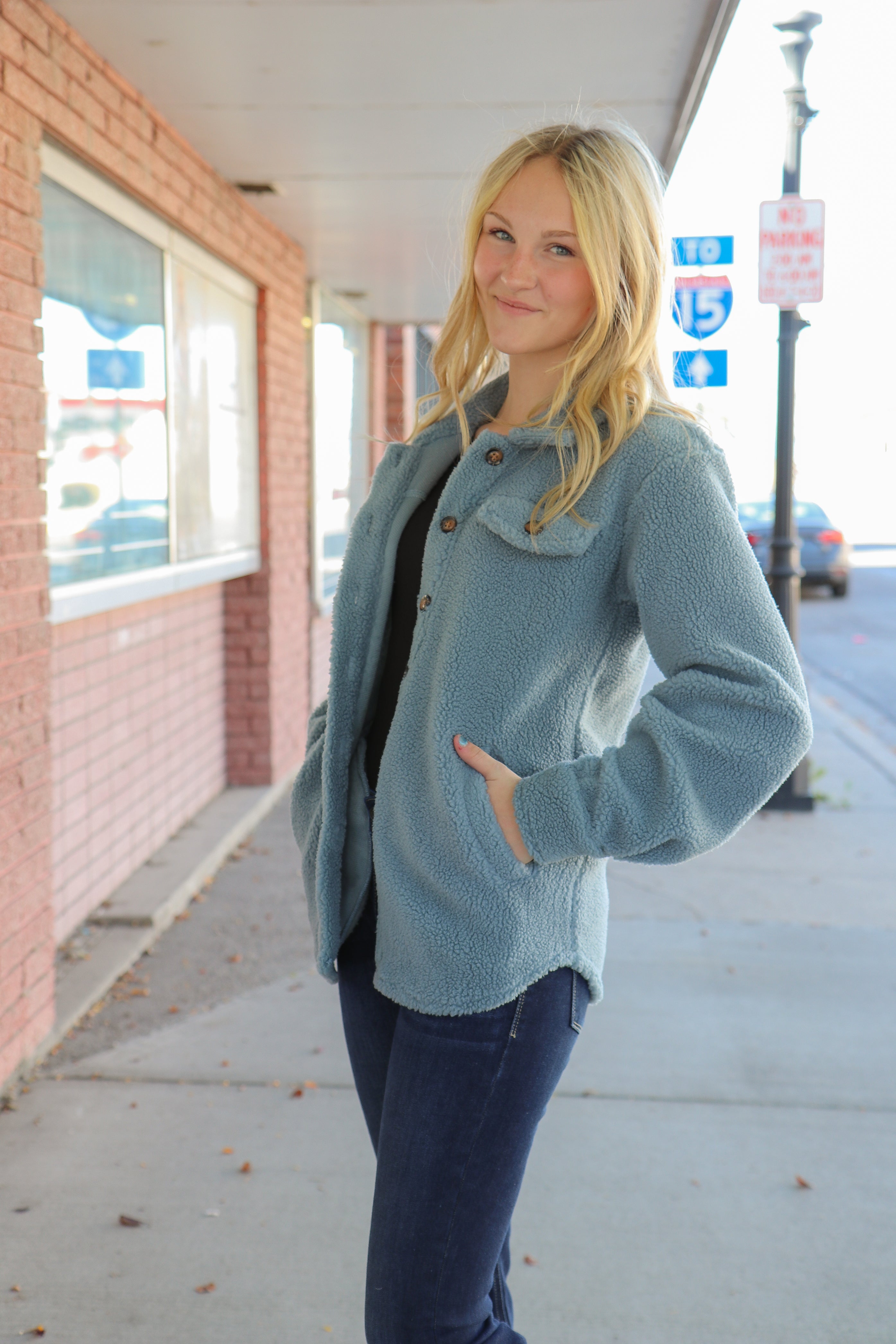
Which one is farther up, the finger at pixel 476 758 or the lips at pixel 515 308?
the lips at pixel 515 308

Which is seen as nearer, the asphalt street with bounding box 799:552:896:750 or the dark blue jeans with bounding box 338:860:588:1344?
the dark blue jeans with bounding box 338:860:588:1344

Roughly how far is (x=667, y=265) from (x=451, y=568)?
0.54 meters

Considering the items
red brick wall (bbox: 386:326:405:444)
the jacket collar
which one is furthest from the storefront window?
the jacket collar

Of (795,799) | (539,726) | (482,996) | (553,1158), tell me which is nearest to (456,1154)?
(482,996)

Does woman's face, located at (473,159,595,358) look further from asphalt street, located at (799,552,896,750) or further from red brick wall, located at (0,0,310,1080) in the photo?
asphalt street, located at (799,552,896,750)

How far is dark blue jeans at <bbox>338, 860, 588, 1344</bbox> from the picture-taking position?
5.45 ft

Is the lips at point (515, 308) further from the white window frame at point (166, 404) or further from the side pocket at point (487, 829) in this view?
the white window frame at point (166, 404)

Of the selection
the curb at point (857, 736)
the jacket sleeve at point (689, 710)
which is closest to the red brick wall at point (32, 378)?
the jacket sleeve at point (689, 710)

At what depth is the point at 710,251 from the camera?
7289 millimetres

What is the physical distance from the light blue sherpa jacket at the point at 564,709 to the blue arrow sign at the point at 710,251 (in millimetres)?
5934

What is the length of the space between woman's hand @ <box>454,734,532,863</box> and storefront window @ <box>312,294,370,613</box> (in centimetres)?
547

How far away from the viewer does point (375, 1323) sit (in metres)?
1.70

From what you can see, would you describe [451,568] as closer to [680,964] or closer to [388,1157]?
[388,1157]

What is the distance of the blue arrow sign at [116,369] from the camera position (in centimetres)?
445
